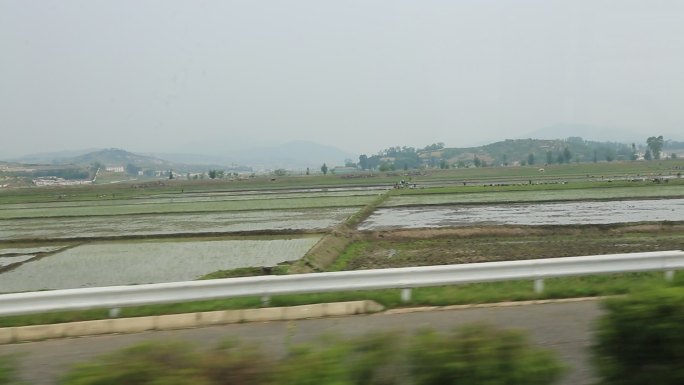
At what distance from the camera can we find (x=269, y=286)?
800cm

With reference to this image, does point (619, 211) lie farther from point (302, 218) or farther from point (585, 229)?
point (302, 218)

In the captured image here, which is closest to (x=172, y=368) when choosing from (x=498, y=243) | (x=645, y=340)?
(x=645, y=340)

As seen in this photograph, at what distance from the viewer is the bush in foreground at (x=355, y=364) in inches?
118

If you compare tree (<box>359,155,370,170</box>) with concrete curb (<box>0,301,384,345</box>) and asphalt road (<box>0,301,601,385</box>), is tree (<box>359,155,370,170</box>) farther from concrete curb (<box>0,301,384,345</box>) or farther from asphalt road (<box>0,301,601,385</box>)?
asphalt road (<box>0,301,601,385</box>)

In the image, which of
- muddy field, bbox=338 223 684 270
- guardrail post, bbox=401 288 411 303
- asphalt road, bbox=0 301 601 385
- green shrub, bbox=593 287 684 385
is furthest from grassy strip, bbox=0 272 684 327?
muddy field, bbox=338 223 684 270

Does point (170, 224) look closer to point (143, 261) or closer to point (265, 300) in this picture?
point (143, 261)

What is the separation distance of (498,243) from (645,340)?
17.2 metres

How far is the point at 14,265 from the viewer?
64.4 ft

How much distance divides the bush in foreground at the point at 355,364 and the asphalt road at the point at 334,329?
3.08 m

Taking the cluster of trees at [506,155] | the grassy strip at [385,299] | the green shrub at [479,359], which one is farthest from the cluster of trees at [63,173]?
the green shrub at [479,359]

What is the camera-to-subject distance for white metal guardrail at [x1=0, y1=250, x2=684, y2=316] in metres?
7.88

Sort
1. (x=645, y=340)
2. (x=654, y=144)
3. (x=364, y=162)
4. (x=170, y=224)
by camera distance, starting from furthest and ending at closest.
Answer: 1. (x=364, y=162)
2. (x=654, y=144)
3. (x=170, y=224)
4. (x=645, y=340)

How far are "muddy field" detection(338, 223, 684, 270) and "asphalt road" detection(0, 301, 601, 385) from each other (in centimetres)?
903

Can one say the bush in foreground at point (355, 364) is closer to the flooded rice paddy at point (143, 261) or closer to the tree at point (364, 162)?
the flooded rice paddy at point (143, 261)
